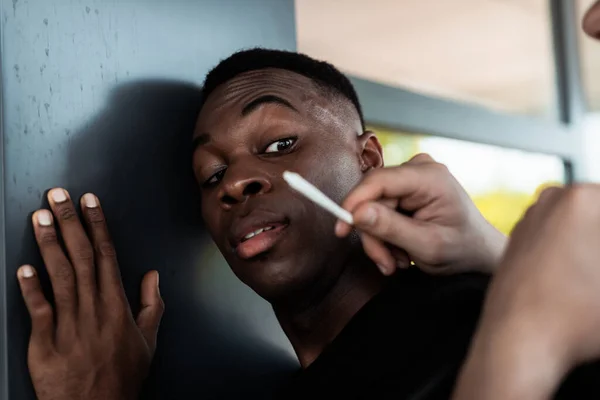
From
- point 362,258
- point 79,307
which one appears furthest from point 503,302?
point 79,307

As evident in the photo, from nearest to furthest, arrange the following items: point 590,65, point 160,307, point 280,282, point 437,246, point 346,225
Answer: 1. point 346,225
2. point 437,246
3. point 280,282
4. point 160,307
5. point 590,65

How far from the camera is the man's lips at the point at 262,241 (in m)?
0.94

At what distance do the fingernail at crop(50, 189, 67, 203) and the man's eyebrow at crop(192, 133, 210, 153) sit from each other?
0.72ft

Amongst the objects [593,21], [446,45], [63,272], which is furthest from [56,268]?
[446,45]

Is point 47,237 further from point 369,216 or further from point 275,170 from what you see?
point 369,216

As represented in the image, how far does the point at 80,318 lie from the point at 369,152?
0.50 m

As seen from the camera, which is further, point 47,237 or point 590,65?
point 590,65

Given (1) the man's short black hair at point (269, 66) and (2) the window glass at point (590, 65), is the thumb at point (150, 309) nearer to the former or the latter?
(1) the man's short black hair at point (269, 66)

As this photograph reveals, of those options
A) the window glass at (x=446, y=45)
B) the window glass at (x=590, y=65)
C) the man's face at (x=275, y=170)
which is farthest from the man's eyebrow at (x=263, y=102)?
the window glass at (x=590, y=65)

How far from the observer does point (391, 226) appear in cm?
74

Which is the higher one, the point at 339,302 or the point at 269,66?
the point at 269,66

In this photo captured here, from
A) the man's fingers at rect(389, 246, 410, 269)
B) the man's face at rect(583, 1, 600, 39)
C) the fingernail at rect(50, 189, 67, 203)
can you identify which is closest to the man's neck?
the man's fingers at rect(389, 246, 410, 269)

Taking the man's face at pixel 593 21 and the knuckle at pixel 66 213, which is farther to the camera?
the knuckle at pixel 66 213

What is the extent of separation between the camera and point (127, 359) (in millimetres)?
966
